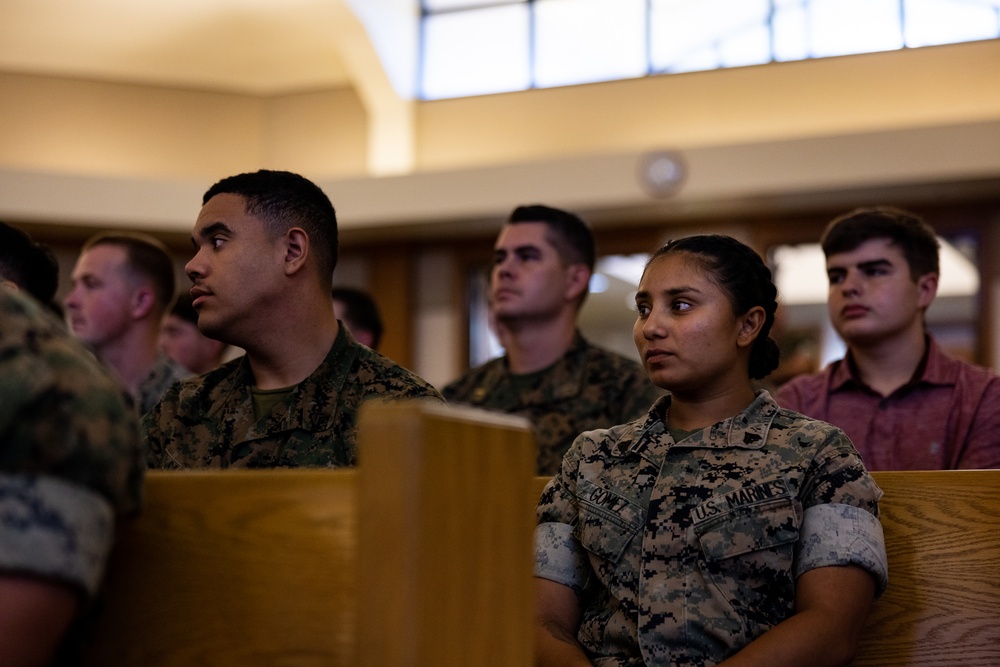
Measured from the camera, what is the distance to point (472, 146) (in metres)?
6.99

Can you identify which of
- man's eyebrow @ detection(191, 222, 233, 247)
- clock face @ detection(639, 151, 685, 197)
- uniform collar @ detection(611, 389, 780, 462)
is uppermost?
clock face @ detection(639, 151, 685, 197)

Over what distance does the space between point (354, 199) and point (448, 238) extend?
2.35ft

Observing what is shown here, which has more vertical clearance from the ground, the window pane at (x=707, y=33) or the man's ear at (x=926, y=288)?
the window pane at (x=707, y=33)

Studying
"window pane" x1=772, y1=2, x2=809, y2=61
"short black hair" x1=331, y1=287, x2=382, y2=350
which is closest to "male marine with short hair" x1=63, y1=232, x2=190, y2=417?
"short black hair" x1=331, y1=287, x2=382, y2=350

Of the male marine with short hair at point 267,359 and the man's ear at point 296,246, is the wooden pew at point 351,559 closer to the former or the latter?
the male marine with short hair at point 267,359

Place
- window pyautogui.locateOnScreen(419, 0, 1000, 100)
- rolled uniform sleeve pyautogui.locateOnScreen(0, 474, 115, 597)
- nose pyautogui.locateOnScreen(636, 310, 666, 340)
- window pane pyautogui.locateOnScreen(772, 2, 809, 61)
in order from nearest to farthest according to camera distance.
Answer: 1. rolled uniform sleeve pyautogui.locateOnScreen(0, 474, 115, 597)
2. nose pyautogui.locateOnScreen(636, 310, 666, 340)
3. window pyautogui.locateOnScreen(419, 0, 1000, 100)
4. window pane pyautogui.locateOnScreen(772, 2, 809, 61)

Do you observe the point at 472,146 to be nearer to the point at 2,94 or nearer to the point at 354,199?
the point at 354,199

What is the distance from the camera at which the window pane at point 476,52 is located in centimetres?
691

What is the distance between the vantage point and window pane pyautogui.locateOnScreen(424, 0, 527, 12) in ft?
22.7

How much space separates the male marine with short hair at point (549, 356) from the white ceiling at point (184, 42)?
3.55 metres

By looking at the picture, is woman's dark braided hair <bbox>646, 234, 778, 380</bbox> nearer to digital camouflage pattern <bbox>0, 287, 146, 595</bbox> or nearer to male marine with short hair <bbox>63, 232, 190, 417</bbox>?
digital camouflage pattern <bbox>0, 287, 146, 595</bbox>

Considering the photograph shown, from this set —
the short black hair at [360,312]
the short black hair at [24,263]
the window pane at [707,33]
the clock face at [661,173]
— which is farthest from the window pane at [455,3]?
the short black hair at [24,263]

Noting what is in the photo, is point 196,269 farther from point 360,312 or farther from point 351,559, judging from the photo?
point 360,312

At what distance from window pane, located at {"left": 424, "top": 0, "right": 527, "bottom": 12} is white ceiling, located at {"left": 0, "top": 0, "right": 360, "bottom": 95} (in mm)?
670
